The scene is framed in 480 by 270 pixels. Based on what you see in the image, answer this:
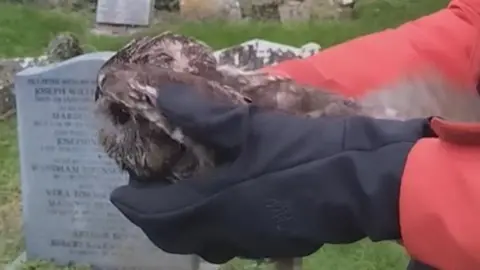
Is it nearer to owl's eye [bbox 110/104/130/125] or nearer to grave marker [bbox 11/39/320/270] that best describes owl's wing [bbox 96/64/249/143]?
owl's eye [bbox 110/104/130/125]

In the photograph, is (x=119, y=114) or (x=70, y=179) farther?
(x=70, y=179)

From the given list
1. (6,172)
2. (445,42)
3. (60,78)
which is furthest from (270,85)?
(6,172)

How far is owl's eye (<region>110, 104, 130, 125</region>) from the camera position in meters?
1.28

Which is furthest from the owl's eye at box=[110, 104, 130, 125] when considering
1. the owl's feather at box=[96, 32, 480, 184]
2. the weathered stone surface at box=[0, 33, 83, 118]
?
the weathered stone surface at box=[0, 33, 83, 118]

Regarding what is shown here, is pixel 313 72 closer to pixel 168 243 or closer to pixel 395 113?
pixel 395 113

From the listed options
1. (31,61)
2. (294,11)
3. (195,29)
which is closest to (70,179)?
(31,61)

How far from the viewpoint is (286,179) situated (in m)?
1.16

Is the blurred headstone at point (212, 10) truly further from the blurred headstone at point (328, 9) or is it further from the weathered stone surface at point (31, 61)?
the weathered stone surface at point (31, 61)

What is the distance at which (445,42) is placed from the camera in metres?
1.70

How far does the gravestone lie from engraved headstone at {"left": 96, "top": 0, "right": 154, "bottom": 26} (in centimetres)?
397

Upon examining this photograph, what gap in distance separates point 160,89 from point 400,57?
547mm

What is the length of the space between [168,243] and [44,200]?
96.0 inches

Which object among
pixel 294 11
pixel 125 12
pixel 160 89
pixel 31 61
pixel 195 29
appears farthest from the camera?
pixel 294 11

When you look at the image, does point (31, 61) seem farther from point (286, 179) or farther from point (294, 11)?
point (286, 179)
